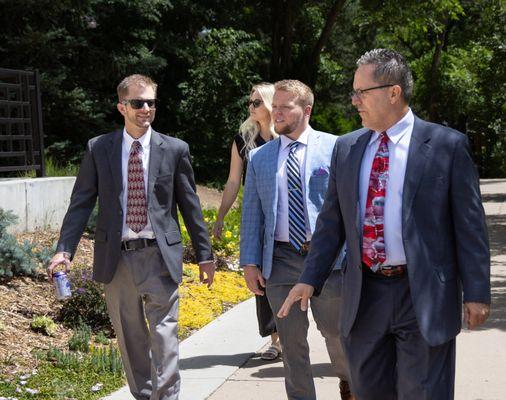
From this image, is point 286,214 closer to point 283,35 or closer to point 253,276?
point 253,276

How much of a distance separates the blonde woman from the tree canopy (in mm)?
9990

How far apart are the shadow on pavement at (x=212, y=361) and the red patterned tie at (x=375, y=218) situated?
3213mm

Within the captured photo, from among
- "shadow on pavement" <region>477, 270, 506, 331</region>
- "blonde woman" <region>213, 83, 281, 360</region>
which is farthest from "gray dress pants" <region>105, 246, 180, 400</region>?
"shadow on pavement" <region>477, 270, 506, 331</region>

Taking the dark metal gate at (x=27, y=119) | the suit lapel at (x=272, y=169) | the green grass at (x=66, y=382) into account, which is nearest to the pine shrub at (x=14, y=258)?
the green grass at (x=66, y=382)

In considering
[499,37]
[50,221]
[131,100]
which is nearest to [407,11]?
[499,37]

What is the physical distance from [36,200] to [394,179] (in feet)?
25.0

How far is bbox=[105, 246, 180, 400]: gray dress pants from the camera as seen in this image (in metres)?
5.39

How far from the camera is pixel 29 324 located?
7.45m

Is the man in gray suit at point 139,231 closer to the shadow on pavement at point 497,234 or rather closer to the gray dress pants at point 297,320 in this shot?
the gray dress pants at point 297,320

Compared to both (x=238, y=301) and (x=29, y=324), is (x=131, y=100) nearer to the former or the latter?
(x=29, y=324)

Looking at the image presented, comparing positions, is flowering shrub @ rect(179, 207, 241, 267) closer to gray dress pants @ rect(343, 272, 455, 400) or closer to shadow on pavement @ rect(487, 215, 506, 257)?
shadow on pavement @ rect(487, 215, 506, 257)

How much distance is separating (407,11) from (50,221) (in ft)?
59.9

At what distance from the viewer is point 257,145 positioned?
709 centimetres

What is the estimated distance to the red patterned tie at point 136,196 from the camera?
213 inches
